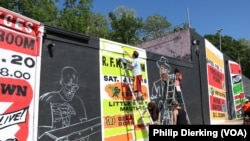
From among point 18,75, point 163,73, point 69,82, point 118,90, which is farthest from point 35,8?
point 18,75

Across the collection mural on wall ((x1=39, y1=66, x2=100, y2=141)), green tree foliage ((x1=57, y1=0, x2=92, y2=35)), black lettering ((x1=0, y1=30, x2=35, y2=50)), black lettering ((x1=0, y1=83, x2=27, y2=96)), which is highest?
green tree foliage ((x1=57, y1=0, x2=92, y2=35))

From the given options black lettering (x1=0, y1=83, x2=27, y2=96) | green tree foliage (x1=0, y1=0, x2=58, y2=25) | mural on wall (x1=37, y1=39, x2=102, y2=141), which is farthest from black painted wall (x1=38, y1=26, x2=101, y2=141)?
green tree foliage (x1=0, y1=0, x2=58, y2=25)

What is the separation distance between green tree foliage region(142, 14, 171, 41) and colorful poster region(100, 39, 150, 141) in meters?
59.3

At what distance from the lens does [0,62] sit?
26.2 feet

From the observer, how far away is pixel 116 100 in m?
11.7

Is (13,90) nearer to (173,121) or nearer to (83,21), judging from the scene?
(173,121)

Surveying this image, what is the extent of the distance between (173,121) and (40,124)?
20.9 ft

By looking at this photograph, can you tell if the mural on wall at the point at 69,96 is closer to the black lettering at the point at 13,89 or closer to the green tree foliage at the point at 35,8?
the black lettering at the point at 13,89

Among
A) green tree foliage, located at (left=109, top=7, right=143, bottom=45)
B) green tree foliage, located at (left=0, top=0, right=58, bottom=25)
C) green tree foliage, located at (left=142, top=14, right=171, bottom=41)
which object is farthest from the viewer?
green tree foliage, located at (left=142, top=14, right=171, bottom=41)

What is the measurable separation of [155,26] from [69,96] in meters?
63.4

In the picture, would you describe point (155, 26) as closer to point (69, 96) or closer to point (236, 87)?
point (236, 87)

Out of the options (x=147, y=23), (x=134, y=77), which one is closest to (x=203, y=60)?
(x=134, y=77)

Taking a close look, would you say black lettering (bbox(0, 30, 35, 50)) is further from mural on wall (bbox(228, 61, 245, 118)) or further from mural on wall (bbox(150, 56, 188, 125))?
mural on wall (bbox(228, 61, 245, 118))

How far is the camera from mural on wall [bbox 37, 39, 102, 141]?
29.9ft
